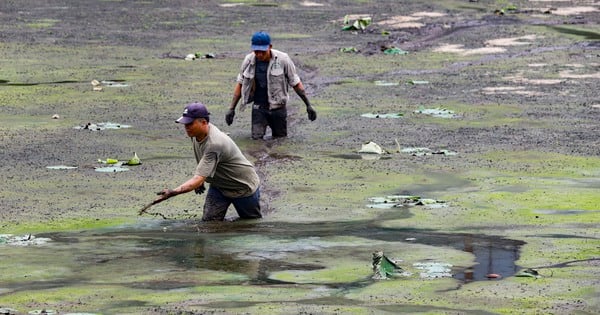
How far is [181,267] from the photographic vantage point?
11766mm

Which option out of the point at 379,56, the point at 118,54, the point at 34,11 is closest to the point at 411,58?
the point at 379,56

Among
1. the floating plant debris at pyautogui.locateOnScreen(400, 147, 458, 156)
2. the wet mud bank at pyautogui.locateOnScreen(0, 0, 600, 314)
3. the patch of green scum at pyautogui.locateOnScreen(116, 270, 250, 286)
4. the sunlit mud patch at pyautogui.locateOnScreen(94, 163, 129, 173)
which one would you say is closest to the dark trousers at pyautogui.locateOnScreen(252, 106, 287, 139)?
the wet mud bank at pyautogui.locateOnScreen(0, 0, 600, 314)

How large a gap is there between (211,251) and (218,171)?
1.45 meters

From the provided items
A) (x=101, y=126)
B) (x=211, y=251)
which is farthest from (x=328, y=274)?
(x=101, y=126)

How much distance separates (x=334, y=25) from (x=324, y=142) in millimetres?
13728

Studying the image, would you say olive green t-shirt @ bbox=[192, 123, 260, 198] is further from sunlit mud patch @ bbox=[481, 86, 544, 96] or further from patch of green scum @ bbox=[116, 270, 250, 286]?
sunlit mud patch @ bbox=[481, 86, 544, 96]

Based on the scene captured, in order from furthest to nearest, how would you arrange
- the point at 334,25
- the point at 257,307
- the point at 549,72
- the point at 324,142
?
the point at 334,25
the point at 549,72
the point at 324,142
the point at 257,307

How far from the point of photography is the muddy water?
449 inches

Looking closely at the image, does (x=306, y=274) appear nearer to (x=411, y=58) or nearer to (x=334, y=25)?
(x=411, y=58)

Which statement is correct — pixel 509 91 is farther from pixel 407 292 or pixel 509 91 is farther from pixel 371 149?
pixel 407 292

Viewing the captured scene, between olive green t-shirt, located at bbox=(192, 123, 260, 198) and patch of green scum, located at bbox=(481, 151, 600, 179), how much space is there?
436cm

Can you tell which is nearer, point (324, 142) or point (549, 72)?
point (324, 142)

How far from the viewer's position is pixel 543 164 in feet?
57.4

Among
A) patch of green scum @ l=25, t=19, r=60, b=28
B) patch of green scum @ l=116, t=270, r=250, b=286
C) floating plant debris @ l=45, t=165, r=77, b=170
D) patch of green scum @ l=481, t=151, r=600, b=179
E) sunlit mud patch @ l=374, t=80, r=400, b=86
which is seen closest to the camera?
patch of green scum @ l=116, t=270, r=250, b=286
